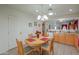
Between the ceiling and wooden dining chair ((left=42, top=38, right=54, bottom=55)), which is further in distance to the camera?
wooden dining chair ((left=42, top=38, right=54, bottom=55))

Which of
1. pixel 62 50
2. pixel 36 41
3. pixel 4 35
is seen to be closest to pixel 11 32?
pixel 4 35

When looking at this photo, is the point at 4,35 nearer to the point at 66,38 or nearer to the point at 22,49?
the point at 22,49

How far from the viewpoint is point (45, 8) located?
240 cm

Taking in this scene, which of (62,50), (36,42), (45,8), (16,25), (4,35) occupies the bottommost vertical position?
(62,50)

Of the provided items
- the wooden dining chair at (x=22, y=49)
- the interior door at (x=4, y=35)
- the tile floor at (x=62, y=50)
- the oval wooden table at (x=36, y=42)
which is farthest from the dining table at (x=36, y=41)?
the interior door at (x=4, y=35)

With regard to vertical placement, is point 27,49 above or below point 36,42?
below

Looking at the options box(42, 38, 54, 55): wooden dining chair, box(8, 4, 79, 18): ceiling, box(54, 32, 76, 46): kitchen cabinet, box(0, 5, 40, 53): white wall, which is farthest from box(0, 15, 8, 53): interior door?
box(54, 32, 76, 46): kitchen cabinet

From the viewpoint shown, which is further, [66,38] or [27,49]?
[66,38]

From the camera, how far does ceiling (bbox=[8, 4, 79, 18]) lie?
2336 mm

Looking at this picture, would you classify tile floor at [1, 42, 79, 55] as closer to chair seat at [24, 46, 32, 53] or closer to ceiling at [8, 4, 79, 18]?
chair seat at [24, 46, 32, 53]

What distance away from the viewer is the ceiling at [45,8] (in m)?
2.34

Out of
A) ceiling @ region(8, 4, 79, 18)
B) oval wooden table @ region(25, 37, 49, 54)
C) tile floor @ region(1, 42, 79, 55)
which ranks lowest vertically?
tile floor @ region(1, 42, 79, 55)

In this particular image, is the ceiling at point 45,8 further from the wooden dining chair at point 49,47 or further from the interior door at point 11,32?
the wooden dining chair at point 49,47

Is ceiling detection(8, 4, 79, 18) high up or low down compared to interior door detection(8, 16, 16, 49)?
up
